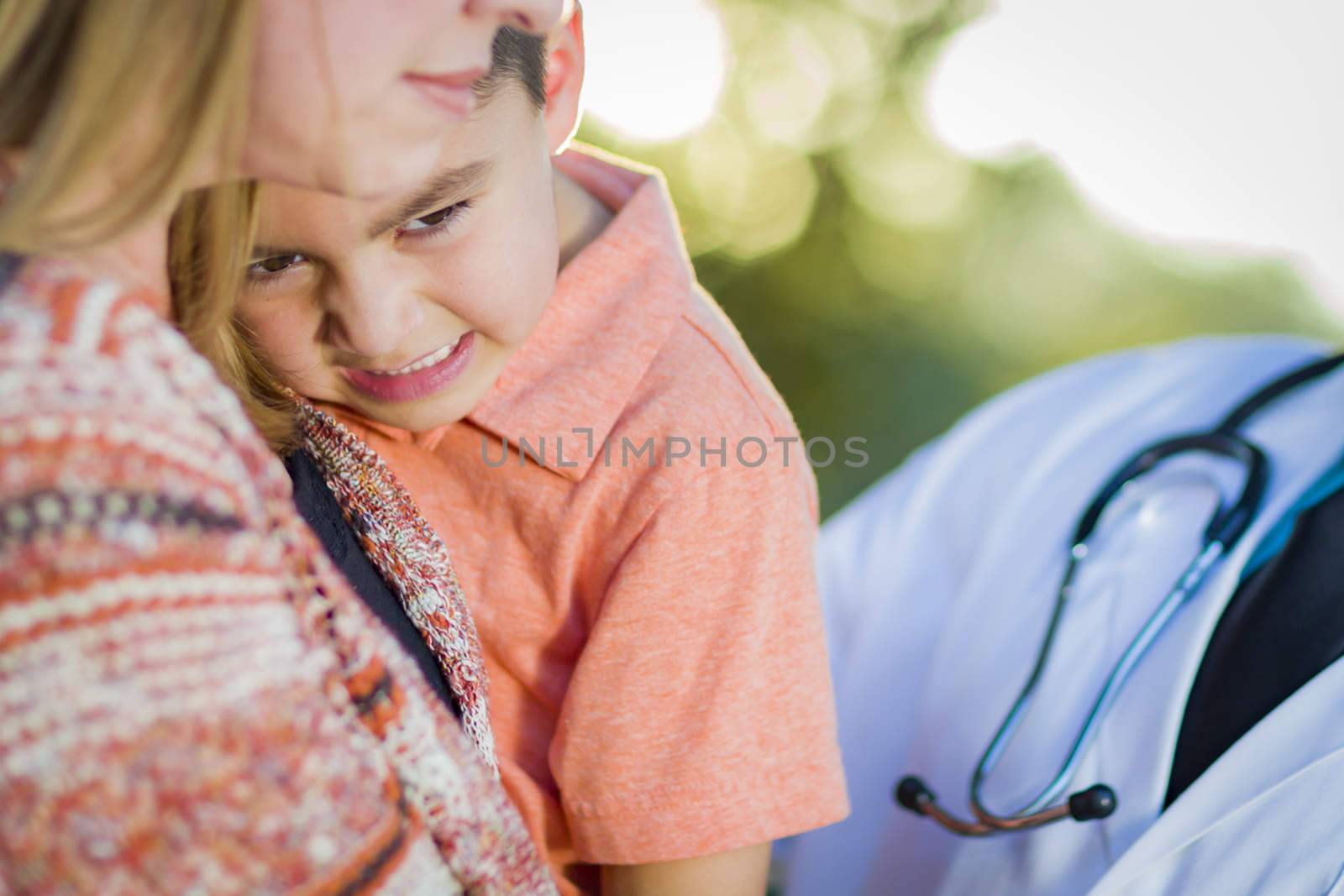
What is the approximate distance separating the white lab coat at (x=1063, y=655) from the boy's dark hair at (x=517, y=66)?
59cm

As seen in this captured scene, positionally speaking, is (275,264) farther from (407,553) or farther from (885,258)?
(885,258)

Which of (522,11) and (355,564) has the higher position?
(522,11)

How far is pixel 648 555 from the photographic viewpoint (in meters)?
0.75

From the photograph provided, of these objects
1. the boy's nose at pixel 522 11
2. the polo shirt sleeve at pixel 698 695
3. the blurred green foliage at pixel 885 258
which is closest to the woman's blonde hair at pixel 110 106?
the boy's nose at pixel 522 11

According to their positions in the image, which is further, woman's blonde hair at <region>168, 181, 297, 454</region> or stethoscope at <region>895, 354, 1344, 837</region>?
stethoscope at <region>895, 354, 1344, 837</region>

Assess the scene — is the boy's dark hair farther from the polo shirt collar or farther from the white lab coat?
the white lab coat

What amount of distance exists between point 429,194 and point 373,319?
0.08 metres

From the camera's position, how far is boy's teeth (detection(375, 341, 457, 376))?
29.0 inches

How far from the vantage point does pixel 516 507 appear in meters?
0.80

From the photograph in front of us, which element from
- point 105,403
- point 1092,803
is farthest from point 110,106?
point 1092,803

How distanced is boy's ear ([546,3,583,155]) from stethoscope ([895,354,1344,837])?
537 mm

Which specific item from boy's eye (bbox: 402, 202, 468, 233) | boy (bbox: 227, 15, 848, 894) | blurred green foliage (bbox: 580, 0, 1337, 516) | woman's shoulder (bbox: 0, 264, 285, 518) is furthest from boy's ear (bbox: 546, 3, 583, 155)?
blurred green foliage (bbox: 580, 0, 1337, 516)

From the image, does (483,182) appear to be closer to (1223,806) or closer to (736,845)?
(736,845)

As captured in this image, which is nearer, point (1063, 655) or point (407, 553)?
point (407, 553)
